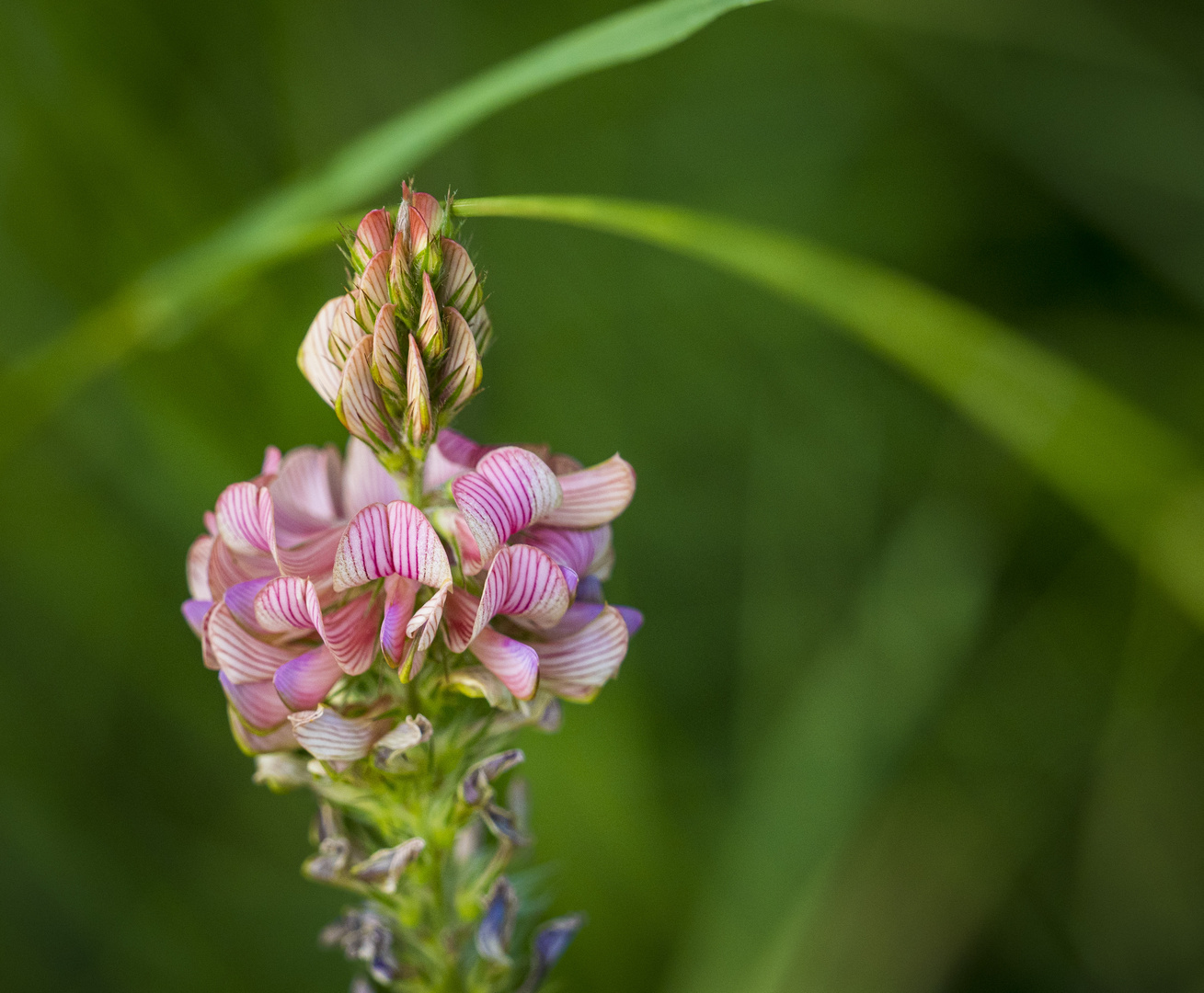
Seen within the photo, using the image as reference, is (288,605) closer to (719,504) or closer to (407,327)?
(407,327)

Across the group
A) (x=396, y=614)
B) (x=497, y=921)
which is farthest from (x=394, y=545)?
(x=497, y=921)

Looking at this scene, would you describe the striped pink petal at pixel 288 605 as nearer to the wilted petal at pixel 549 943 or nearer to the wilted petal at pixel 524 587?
the wilted petal at pixel 524 587

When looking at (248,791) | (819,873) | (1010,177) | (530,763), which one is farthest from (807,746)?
(1010,177)

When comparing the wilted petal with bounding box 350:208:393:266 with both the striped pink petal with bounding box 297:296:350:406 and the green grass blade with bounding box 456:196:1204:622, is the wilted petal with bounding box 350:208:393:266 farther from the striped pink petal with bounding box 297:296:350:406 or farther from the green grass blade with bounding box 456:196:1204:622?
the green grass blade with bounding box 456:196:1204:622

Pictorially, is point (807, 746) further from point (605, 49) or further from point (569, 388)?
point (605, 49)

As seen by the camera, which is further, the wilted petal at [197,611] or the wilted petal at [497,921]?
the wilted petal at [497,921]

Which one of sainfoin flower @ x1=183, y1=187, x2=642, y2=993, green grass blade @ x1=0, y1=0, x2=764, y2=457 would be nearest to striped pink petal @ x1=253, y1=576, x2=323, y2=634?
sainfoin flower @ x1=183, y1=187, x2=642, y2=993

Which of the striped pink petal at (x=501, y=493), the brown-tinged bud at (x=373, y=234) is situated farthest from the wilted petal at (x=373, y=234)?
the striped pink petal at (x=501, y=493)
